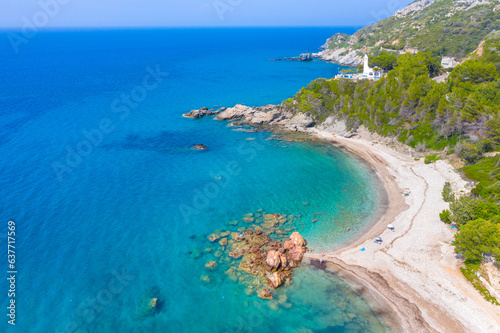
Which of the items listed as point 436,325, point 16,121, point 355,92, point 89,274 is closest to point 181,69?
point 16,121

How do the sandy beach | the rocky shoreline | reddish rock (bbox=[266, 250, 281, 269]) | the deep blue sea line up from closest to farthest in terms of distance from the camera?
the sandy beach < the deep blue sea < the rocky shoreline < reddish rock (bbox=[266, 250, 281, 269])

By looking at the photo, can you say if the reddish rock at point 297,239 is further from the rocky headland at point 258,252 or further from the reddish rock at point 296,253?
the reddish rock at point 296,253

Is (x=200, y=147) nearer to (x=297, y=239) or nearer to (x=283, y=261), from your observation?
(x=297, y=239)

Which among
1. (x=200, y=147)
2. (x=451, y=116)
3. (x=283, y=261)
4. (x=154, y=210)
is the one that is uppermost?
(x=451, y=116)

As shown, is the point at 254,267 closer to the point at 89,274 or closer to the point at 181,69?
the point at 89,274

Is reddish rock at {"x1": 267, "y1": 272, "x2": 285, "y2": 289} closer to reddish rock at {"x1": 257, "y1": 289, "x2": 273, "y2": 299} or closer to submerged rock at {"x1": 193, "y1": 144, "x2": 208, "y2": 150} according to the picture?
reddish rock at {"x1": 257, "y1": 289, "x2": 273, "y2": 299}

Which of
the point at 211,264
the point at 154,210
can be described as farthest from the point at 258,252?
the point at 154,210

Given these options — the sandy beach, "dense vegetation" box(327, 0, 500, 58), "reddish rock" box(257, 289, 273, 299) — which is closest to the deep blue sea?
"reddish rock" box(257, 289, 273, 299)

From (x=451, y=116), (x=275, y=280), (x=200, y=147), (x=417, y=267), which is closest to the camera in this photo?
(x=275, y=280)
